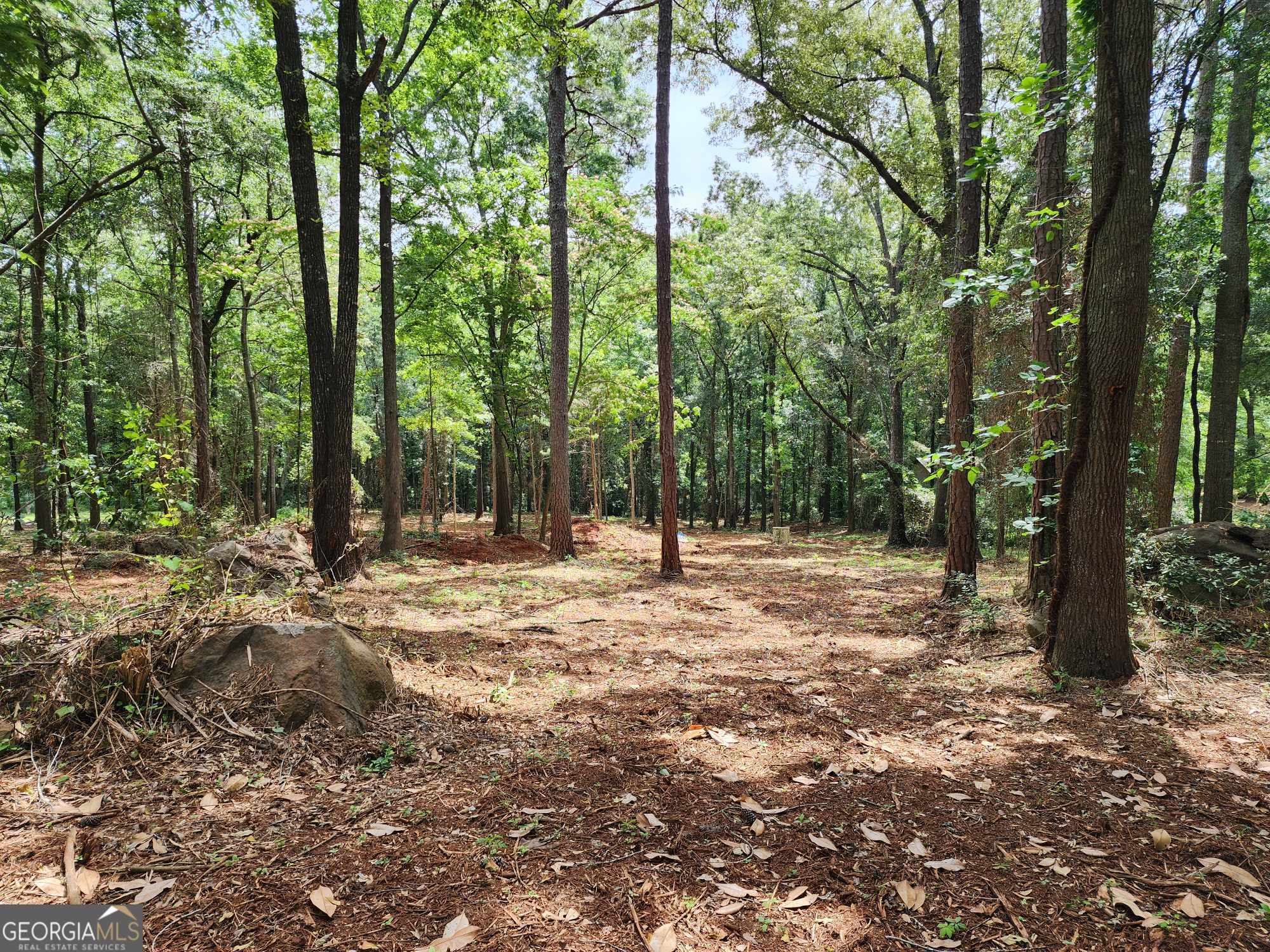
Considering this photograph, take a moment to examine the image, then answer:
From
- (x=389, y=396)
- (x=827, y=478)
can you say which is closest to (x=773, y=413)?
(x=827, y=478)

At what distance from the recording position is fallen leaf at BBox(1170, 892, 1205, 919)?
73.0 inches

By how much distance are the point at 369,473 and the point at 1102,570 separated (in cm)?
4302

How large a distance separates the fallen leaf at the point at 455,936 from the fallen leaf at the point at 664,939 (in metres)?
0.55

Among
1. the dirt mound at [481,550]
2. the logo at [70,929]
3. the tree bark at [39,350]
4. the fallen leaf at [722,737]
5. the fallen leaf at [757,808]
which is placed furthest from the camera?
the dirt mound at [481,550]

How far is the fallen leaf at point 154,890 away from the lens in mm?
1853

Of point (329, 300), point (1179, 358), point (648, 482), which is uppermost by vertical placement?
point (329, 300)

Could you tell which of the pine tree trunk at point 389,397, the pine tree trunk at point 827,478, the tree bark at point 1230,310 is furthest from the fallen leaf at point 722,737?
the pine tree trunk at point 827,478

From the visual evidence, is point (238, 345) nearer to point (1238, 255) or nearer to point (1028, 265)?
point (1028, 265)

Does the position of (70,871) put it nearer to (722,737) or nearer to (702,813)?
(702,813)

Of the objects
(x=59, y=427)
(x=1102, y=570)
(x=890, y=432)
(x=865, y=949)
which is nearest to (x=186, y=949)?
(x=865, y=949)

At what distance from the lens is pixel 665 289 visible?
33.0ft

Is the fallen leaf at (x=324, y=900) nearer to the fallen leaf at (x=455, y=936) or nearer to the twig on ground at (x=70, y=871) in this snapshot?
the fallen leaf at (x=455, y=936)

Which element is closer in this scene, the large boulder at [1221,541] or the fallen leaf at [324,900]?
the fallen leaf at [324,900]

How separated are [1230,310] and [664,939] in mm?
11424
